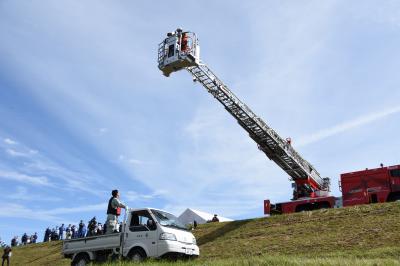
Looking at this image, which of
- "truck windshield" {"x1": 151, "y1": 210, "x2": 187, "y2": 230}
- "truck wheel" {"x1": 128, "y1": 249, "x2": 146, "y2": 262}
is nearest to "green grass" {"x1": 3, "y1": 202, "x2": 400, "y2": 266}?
"truck windshield" {"x1": 151, "y1": 210, "x2": 187, "y2": 230}

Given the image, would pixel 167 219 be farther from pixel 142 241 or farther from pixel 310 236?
pixel 310 236

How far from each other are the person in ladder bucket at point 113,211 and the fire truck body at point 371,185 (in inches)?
646

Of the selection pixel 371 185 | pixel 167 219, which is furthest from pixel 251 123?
pixel 167 219

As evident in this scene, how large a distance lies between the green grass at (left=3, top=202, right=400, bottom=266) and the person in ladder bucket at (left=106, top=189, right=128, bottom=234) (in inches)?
113

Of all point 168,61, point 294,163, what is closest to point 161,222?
point 168,61

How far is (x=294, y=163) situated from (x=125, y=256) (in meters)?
16.7

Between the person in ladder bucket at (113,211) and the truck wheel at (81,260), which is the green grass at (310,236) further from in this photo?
the truck wheel at (81,260)

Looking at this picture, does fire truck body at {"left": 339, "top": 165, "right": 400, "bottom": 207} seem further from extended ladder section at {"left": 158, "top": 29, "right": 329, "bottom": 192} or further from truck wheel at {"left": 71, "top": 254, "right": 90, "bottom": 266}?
truck wheel at {"left": 71, "top": 254, "right": 90, "bottom": 266}

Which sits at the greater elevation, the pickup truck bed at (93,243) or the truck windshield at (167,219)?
the truck windshield at (167,219)

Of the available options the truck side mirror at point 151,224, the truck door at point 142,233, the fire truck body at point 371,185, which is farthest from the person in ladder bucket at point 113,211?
the fire truck body at point 371,185

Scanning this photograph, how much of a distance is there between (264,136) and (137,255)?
14559 mm

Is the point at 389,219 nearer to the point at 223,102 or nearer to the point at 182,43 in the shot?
the point at 223,102

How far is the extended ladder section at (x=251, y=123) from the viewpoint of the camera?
19.8 metres

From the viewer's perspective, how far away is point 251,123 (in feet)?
76.5
